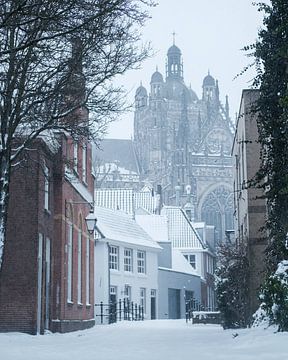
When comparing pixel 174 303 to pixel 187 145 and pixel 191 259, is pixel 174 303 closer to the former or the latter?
pixel 191 259

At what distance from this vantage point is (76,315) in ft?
94.1

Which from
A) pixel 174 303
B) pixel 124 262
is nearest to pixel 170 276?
pixel 174 303

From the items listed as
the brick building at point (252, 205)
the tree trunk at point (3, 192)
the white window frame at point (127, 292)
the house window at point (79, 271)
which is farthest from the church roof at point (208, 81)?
the tree trunk at point (3, 192)

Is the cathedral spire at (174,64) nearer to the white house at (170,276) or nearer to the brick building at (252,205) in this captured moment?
the white house at (170,276)

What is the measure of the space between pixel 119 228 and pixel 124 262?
220 cm

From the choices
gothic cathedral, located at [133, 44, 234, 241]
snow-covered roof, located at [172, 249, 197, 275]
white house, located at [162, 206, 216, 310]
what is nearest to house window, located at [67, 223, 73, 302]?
snow-covered roof, located at [172, 249, 197, 275]

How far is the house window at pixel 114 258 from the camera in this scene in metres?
46.2

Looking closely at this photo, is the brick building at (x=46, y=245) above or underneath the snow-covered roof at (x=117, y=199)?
underneath

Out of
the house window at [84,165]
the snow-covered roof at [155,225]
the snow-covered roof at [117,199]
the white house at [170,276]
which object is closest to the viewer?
the house window at [84,165]

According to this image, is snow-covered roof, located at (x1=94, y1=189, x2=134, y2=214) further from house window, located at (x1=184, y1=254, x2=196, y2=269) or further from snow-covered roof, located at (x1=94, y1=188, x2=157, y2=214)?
house window, located at (x1=184, y1=254, x2=196, y2=269)

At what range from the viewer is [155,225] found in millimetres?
59625

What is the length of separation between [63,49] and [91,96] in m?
2.30

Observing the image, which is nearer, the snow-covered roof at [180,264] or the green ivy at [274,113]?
the green ivy at [274,113]

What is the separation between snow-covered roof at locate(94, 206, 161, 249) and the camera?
1797 inches
